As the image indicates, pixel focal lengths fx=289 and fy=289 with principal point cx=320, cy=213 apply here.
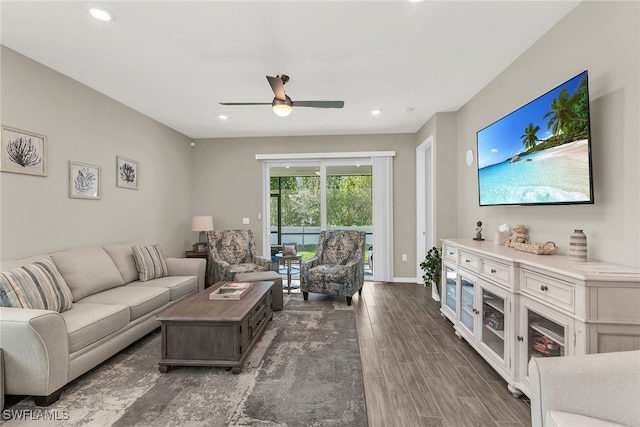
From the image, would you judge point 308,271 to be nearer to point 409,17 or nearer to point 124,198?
point 124,198

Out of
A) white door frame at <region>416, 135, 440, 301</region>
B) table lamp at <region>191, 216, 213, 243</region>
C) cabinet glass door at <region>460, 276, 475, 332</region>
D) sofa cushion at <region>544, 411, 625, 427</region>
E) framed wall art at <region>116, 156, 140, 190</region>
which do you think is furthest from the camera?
white door frame at <region>416, 135, 440, 301</region>

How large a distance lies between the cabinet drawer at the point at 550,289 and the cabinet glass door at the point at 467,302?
2.32 feet

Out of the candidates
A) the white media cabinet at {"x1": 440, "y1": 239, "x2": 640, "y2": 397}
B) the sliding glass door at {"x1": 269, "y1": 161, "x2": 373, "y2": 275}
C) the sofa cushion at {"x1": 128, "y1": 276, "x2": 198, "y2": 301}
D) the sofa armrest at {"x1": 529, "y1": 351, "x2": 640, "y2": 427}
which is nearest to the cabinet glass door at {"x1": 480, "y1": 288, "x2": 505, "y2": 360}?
the white media cabinet at {"x1": 440, "y1": 239, "x2": 640, "y2": 397}

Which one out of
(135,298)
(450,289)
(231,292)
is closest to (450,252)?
(450,289)

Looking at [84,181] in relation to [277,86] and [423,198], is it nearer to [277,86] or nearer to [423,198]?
[277,86]

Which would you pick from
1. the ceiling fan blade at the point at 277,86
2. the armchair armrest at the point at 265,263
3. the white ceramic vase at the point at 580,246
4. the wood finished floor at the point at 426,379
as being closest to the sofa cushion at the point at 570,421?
the wood finished floor at the point at 426,379

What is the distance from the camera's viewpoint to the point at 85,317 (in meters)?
2.21

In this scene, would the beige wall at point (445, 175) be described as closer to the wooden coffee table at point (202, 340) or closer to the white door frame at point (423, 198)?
the white door frame at point (423, 198)

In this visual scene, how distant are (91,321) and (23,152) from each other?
167cm

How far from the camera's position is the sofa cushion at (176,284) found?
3264 millimetres

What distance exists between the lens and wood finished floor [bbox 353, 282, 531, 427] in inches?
70.6

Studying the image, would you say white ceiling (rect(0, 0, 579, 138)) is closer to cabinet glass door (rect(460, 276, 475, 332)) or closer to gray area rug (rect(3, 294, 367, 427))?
cabinet glass door (rect(460, 276, 475, 332))

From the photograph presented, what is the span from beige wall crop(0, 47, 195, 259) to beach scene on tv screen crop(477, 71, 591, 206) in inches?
167

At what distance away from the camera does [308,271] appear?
411 centimetres
